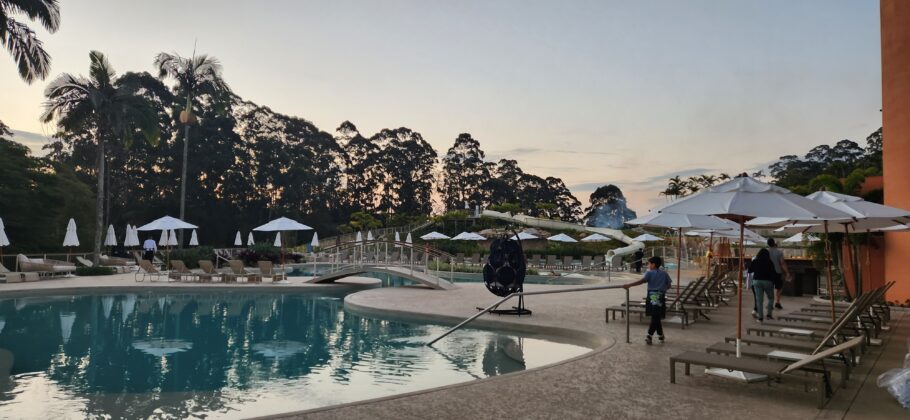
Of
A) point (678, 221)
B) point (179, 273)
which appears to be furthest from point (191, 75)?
point (678, 221)

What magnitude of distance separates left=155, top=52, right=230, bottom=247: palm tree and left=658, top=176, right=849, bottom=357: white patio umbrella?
3416 cm

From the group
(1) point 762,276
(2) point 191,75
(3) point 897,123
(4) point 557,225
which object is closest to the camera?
(1) point 762,276

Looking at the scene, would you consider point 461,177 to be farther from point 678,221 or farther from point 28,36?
point 678,221

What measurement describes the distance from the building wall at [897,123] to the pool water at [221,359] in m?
8.64

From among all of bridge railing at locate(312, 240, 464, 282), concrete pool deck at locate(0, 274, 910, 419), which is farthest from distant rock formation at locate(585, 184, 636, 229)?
concrete pool deck at locate(0, 274, 910, 419)

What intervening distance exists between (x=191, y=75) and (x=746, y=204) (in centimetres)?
3628

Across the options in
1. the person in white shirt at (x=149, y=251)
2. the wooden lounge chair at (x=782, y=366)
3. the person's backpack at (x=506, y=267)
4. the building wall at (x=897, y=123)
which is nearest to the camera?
the wooden lounge chair at (x=782, y=366)

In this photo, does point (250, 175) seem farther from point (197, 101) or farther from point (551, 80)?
point (551, 80)

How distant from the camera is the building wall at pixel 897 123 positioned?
38.0ft

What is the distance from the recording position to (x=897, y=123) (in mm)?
11836

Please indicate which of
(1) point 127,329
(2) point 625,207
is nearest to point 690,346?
(1) point 127,329

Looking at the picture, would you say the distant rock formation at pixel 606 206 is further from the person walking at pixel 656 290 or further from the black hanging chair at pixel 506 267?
the person walking at pixel 656 290

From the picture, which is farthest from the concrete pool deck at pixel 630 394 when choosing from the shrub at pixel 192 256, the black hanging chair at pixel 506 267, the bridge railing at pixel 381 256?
the shrub at pixel 192 256

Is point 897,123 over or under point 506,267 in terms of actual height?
over
